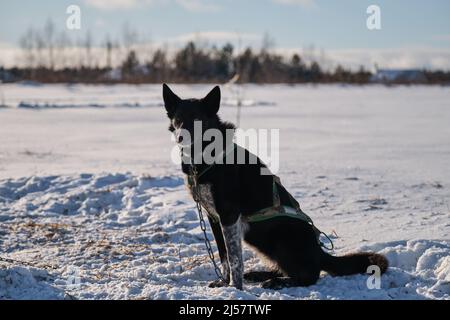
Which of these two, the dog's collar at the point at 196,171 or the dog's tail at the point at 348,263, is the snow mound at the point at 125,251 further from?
the dog's collar at the point at 196,171

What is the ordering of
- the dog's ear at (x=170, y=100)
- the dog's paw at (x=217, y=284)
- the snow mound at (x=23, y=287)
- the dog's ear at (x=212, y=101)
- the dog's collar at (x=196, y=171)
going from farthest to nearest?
the dog's paw at (x=217, y=284), the dog's ear at (x=170, y=100), the dog's ear at (x=212, y=101), the dog's collar at (x=196, y=171), the snow mound at (x=23, y=287)

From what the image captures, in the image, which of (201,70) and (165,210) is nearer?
(165,210)

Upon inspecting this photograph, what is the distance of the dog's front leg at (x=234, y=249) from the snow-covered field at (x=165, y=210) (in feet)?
0.51

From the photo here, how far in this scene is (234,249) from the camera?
495cm

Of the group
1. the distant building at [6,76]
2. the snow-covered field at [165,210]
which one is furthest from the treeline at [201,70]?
the snow-covered field at [165,210]

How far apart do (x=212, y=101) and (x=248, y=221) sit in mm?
1179

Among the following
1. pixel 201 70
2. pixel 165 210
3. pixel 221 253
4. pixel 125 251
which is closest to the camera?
pixel 221 253

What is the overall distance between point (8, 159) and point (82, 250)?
700cm

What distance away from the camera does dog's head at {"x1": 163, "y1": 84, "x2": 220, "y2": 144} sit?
4887 millimetres

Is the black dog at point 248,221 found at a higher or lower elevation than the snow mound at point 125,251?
higher

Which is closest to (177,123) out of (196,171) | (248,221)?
(196,171)

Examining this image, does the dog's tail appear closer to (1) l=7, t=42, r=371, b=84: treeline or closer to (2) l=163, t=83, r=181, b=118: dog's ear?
(2) l=163, t=83, r=181, b=118: dog's ear

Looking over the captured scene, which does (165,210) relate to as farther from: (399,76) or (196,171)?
(399,76)

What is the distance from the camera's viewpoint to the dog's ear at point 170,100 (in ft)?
16.5
